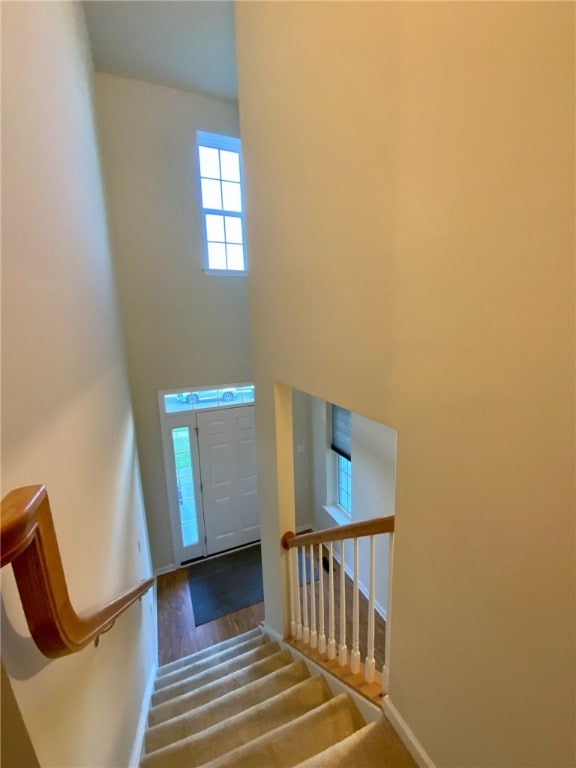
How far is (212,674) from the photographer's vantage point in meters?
2.46

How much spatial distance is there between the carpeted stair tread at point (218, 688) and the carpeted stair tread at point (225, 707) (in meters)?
0.09

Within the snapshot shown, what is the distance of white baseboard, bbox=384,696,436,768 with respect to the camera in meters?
1.21

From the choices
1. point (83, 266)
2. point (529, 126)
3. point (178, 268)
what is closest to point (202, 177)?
point (178, 268)

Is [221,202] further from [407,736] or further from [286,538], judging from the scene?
[407,736]

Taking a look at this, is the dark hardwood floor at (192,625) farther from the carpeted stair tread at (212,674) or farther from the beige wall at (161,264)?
the carpeted stair tread at (212,674)

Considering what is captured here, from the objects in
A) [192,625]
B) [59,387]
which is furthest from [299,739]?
[192,625]

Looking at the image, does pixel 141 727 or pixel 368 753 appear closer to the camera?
pixel 368 753

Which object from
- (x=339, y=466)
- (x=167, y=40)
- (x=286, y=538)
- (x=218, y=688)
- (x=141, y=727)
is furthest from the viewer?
(x=339, y=466)

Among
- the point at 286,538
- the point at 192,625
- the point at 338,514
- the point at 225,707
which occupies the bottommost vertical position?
the point at 192,625

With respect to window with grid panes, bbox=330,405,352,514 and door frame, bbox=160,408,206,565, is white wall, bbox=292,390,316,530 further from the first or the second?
door frame, bbox=160,408,206,565

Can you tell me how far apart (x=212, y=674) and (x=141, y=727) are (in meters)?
0.66

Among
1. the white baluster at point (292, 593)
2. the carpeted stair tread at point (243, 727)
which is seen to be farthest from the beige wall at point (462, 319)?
the white baluster at point (292, 593)

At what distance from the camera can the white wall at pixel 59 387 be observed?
781mm

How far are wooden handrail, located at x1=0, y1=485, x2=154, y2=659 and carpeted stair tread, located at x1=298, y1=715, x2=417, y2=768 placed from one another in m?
1.19
